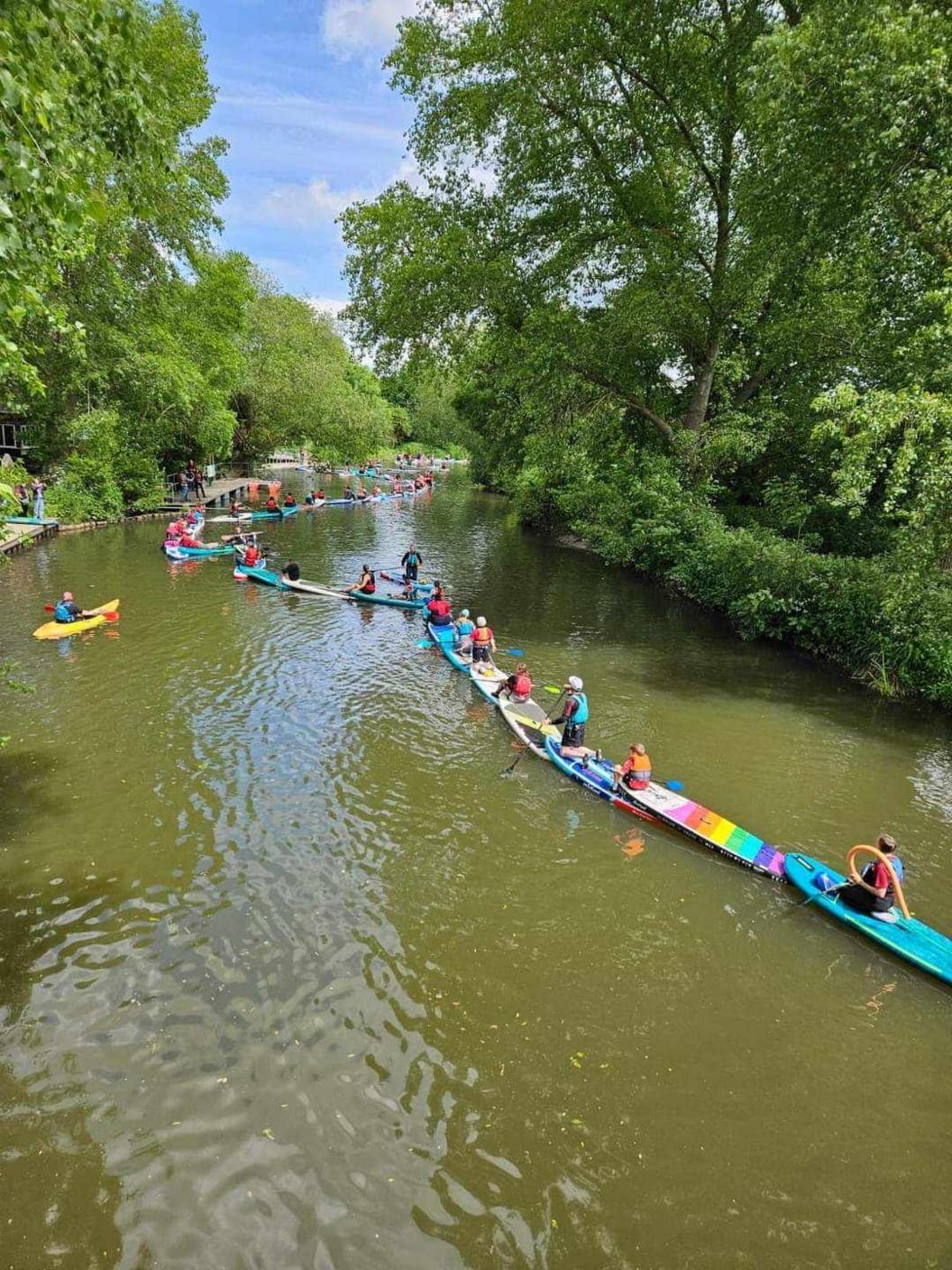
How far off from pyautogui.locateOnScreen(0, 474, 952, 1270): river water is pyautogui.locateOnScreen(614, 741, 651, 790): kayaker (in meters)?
0.54

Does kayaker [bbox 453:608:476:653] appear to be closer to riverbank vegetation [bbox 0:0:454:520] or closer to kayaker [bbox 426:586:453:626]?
kayaker [bbox 426:586:453:626]

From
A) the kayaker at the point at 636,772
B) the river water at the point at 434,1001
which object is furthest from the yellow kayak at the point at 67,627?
the kayaker at the point at 636,772

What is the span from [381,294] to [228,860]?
1849 cm

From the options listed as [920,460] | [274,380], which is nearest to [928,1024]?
[920,460]

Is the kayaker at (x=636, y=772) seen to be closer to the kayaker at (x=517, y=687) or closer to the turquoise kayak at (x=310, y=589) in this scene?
the kayaker at (x=517, y=687)

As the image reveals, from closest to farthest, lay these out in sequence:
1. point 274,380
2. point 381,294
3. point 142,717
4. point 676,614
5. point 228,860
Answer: point 228,860 → point 142,717 → point 381,294 → point 676,614 → point 274,380

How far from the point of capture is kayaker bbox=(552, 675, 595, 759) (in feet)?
38.2

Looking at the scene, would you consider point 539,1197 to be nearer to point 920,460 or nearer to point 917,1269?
point 917,1269

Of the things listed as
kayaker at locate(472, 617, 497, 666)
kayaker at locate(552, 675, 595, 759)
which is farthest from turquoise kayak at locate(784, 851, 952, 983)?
kayaker at locate(472, 617, 497, 666)

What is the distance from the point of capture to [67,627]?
624 inches

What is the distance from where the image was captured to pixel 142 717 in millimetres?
12102

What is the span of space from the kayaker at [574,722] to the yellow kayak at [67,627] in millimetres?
12214

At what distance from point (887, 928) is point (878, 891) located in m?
0.43

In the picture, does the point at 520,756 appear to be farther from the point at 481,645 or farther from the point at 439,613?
the point at 439,613
